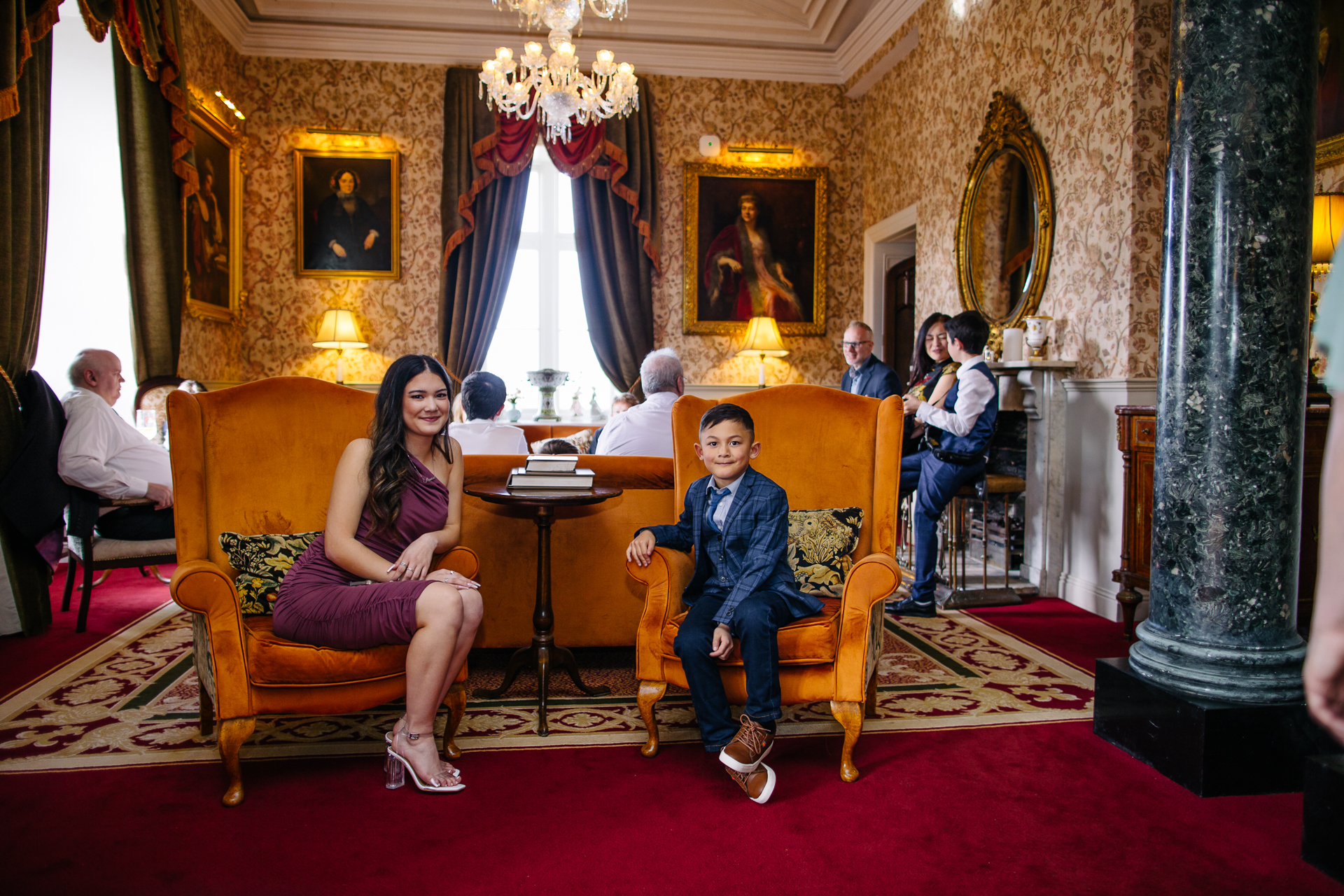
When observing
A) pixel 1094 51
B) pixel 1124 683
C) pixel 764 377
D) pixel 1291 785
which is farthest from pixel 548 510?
pixel 764 377

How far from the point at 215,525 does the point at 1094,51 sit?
14.3 ft

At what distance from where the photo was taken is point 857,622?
86.7 inches

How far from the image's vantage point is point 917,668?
10.2 ft

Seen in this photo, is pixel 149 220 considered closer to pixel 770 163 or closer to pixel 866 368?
pixel 866 368

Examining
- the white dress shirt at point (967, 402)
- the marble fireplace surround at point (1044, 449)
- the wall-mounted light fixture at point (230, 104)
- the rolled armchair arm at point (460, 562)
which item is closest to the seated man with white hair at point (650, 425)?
the rolled armchair arm at point (460, 562)

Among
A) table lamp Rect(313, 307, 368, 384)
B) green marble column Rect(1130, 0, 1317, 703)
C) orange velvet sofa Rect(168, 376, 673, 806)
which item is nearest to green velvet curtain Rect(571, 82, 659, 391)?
table lamp Rect(313, 307, 368, 384)

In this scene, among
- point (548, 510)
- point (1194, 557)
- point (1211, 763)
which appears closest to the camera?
point (1211, 763)

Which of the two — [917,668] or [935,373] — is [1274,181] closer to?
[917,668]

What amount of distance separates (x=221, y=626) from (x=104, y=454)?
2.22 meters

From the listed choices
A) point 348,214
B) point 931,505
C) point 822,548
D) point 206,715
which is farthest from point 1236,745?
point 348,214

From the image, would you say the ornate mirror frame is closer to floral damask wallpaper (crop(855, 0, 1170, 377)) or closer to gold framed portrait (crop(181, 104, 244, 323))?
floral damask wallpaper (crop(855, 0, 1170, 377))

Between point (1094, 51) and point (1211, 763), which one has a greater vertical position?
point (1094, 51)

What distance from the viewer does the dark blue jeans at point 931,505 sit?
393 cm

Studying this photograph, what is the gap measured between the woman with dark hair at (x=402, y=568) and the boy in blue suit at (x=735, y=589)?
21.5 inches
